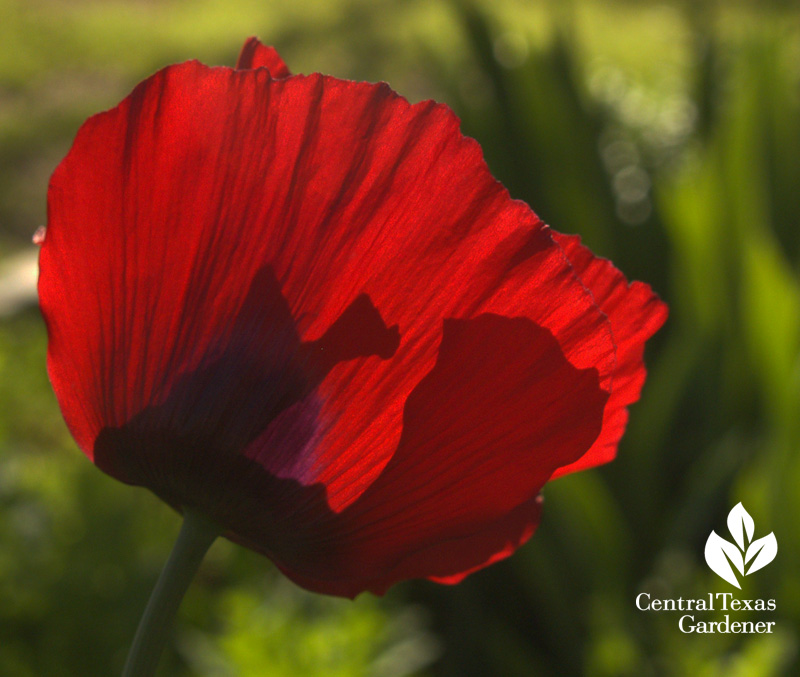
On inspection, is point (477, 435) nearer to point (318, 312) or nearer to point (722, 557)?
point (318, 312)

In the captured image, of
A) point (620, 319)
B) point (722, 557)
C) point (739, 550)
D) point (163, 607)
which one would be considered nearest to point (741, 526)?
point (739, 550)

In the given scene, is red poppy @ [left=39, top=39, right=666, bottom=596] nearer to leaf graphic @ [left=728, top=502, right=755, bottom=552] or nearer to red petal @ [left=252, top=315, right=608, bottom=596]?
red petal @ [left=252, top=315, right=608, bottom=596]

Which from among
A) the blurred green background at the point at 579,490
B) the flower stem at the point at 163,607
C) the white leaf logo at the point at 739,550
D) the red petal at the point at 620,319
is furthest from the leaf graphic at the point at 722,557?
the flower stem at the point at 163,607

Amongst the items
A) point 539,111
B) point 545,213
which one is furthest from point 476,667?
point 539,111

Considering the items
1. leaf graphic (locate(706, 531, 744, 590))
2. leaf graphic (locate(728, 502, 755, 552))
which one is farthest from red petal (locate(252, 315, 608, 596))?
leaf graphic (locate(728, 502, 755, 552))

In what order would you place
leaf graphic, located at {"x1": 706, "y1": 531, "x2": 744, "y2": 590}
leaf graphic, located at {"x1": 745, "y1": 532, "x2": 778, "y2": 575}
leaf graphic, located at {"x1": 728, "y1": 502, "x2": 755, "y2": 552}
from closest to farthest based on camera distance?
leaf graphic, located at {"x1": 706, "y1": 531, "x2": 744, "y2": 590} → leaf graphic, located at {"x1": 728, "y1": 502, "x2": 755, "y2": 552} → leaf graphic, located at {"x1": 745, "y1": 532, "x2": 778, "y2": 575}

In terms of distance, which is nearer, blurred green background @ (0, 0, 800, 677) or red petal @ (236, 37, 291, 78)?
red petal @ (236, 37, 291, 78)
